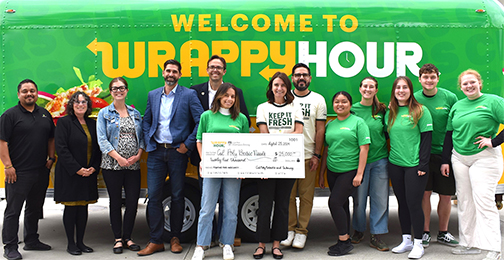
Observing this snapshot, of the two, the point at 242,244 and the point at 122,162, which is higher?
the point at 122,162

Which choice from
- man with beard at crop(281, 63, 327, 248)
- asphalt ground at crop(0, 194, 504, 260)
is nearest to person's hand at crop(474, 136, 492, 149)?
asphalt ground at crop(0, 194, 504, 260)

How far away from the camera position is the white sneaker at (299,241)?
5066 millimetres

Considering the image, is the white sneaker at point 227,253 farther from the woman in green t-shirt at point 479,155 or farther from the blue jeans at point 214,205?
the woman in green t-shirt at point 479,155

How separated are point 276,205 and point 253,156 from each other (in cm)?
64

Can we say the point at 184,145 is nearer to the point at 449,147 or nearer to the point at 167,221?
the point at 167,221

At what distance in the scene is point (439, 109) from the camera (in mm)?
4953

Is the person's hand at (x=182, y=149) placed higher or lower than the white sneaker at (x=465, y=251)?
higher

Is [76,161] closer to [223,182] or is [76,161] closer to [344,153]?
[223,182]

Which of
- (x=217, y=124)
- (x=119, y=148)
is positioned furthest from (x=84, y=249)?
(x=217, y=124)

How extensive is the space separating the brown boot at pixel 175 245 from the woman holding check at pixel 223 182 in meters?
0.44

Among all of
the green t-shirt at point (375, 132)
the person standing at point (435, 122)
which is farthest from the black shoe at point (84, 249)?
the person standing at point (435, 122)

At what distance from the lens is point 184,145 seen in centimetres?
480

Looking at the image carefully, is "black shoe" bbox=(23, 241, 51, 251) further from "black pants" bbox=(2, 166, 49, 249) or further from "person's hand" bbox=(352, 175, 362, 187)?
"person's hand" bbox=(352, 175, 362, 187)

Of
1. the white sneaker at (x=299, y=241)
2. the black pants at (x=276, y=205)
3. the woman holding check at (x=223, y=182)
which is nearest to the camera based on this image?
the woman holding check at (x=223, y=182)
